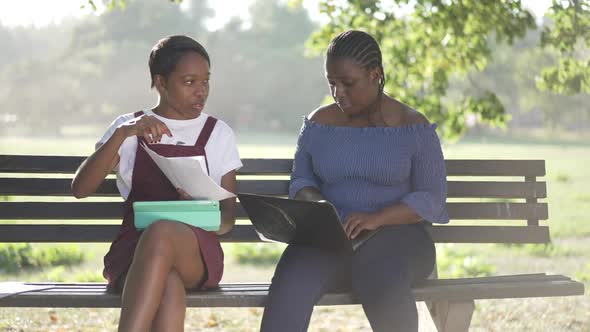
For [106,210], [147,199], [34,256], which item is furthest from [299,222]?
[34,256]

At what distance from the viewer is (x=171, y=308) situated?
3152mm

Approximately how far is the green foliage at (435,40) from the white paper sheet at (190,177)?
323 centimetres

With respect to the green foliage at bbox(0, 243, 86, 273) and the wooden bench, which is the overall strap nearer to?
the wooden bench

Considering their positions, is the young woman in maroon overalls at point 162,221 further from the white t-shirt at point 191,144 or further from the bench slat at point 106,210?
the bench slat at point 106,210

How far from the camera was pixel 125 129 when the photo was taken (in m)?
3.41

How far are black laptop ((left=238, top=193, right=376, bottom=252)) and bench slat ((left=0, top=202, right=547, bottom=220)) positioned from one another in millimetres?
903

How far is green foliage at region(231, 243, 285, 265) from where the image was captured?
9414 millimetres

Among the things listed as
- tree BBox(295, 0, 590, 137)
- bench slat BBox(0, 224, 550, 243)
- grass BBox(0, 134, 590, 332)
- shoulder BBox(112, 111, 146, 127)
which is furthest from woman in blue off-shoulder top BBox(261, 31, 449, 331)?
tree BBox(295, 0, 590, 137)

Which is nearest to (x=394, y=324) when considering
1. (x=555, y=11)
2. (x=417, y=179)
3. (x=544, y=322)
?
(x=417, y=179)

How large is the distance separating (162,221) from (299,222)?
0.47 m

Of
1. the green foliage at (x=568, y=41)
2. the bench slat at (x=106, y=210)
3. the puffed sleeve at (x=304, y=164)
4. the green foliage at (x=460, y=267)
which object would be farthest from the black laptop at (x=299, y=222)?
the green foliage at (x=460, y=267)

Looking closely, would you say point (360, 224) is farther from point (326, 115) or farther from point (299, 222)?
point (326, 115)

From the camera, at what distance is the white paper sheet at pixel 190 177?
3223 millimetres

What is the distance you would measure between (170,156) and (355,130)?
0.72 m
